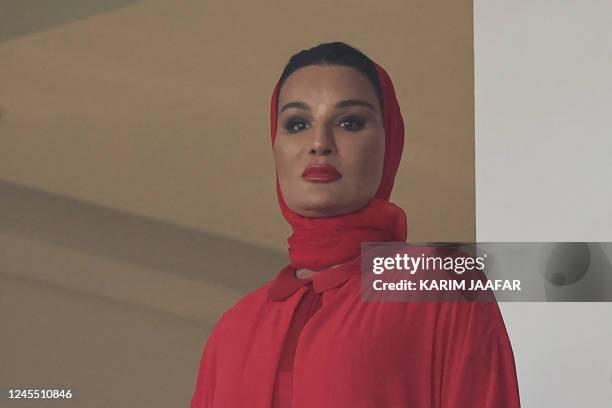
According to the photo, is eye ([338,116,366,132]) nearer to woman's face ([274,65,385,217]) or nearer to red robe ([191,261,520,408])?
woman's face ([274,65,385,217])

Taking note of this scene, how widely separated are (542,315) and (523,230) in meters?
0.17

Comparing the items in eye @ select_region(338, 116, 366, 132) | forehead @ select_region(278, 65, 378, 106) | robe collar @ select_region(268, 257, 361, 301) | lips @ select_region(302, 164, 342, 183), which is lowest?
robe collar @ select_region(268, 257, 361, 301)

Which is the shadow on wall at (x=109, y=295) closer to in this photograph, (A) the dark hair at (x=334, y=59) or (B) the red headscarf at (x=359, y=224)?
(B) the red headscarf at (x=359, y=224)

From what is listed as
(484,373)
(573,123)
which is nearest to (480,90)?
(573,123)

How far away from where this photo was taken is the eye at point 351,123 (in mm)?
1861

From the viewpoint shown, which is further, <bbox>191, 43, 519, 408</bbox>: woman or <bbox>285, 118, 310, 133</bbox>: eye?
<bbox>285, 118, 310, 133</bbox>: eye

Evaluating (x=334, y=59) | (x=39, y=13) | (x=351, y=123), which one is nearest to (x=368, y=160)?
(x=351, y=123)

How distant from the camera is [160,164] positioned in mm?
1970

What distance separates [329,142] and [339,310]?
319 mm

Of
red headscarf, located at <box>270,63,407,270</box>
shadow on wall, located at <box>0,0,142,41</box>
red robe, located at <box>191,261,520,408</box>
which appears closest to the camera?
red robe, located at <box>191,261,520,408</box>

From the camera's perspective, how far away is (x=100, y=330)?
Result: 6.36ft

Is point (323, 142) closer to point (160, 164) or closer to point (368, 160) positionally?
point (368, 160)

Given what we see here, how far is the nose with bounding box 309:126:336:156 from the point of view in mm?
1854

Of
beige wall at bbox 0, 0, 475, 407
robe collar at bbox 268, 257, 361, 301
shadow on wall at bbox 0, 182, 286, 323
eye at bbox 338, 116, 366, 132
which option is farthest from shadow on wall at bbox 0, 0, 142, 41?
robe collar at bbox 268, 257, 361, 301
